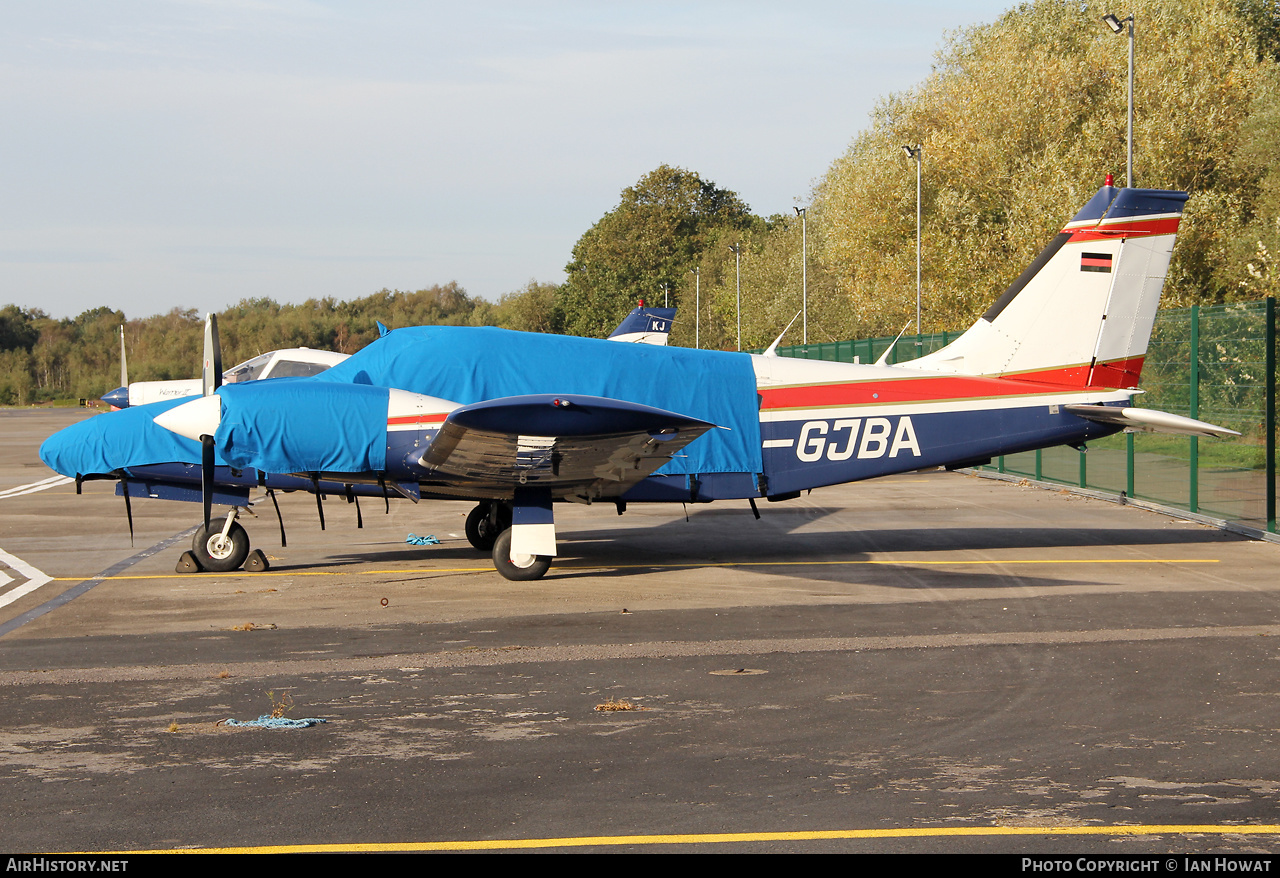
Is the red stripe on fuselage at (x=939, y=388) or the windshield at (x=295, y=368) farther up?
the windshield at (x=295, y=368)

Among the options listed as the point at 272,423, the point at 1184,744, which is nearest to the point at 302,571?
the point at 272,423

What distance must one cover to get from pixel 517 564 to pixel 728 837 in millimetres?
7070

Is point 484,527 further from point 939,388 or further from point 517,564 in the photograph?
point 939,388

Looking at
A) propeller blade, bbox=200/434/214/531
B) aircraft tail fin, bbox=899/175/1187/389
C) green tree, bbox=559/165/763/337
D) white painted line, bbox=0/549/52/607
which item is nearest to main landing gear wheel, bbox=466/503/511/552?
propeller blade, bbox=200/434/214/531

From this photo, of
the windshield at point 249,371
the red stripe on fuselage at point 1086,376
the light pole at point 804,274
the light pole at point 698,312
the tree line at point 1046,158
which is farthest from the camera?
the light pole at point 698,312

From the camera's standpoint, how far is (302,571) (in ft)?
40.4

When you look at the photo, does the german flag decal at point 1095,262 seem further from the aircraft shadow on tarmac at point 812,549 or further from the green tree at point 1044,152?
the green tree at point 1044,152

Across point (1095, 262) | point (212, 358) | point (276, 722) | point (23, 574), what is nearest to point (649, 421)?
point (276, 722)

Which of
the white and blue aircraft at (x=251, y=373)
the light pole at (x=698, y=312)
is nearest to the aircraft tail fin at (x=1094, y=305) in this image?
the white and blue aircraft at (x=251, y=373)

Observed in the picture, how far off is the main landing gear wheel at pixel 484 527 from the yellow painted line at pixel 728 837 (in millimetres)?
8989

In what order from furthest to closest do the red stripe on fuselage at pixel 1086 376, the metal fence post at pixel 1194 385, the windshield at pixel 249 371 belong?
the windshield at pixel 249 371 < the metal fence post at pixel 1194 385 < the red stripe on fuselage at pixel 1086 376

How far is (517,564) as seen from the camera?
456 inches

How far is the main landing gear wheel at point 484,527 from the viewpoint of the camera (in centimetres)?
1364
